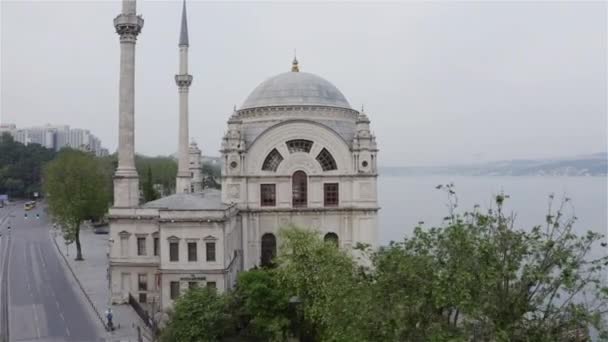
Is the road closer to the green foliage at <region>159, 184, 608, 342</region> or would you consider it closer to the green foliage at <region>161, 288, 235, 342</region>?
the green foliage at <region>161, 288, 235, 342</region>

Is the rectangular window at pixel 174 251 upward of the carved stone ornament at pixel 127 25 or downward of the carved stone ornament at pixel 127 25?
downward

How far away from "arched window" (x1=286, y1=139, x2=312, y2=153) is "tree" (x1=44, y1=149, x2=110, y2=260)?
2474 centimetres

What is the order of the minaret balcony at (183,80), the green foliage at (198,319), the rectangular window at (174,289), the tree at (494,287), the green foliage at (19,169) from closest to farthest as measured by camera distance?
the tree at (494,287), the green foliage at (198,319), the rectangular window at (174,289), the minaret balcony at (183,80), the green foliage at (19,169)

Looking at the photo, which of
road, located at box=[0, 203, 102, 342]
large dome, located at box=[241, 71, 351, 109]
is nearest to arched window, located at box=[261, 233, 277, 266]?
large dome, located at box=[241, 71, 351, 109]

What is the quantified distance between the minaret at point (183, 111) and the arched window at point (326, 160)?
14991 millimetres

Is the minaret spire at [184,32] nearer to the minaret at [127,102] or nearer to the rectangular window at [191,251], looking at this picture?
the minaret at [127,102]

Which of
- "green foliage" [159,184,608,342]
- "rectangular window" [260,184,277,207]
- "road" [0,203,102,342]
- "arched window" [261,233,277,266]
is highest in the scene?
"rectangular window" [260,184,277,207]

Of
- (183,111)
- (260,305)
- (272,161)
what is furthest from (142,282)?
(183,111)

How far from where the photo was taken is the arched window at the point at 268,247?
123ft

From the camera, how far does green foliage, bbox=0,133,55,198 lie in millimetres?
110312

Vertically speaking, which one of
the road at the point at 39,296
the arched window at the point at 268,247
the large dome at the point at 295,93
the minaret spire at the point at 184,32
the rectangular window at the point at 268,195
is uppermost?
the minaret spire at the point at 184,32

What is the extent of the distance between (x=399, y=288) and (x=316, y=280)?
11.1 meters

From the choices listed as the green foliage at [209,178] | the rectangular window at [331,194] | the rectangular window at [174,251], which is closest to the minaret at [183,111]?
the rectangular window at [331,194]

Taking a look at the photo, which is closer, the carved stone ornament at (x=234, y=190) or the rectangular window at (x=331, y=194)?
the carved stone ornament at (x=234, y=190)
